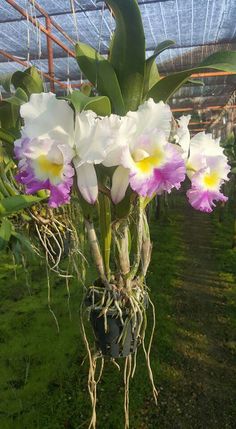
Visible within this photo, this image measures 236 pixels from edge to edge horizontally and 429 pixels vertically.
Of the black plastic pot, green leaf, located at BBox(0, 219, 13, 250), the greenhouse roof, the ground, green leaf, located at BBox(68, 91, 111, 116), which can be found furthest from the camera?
the greenhouse roof

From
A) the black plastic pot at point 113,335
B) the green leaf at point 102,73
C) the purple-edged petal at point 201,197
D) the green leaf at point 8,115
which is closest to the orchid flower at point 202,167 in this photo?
the purple-edged petal at point 201,197

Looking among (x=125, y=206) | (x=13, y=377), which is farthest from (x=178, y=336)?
(x=125, y=206)

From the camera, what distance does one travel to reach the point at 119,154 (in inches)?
18.8

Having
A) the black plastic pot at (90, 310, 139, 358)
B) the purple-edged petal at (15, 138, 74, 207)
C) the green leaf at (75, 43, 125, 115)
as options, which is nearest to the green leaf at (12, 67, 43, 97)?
the green leaf at (75, 43, 125, 115)

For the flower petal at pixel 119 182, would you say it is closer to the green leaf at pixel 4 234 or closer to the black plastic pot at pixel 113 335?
the black plastic pot at pixel 113 335

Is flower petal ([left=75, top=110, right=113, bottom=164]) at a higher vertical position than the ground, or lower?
higher

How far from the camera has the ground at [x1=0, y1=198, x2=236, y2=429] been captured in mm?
1409

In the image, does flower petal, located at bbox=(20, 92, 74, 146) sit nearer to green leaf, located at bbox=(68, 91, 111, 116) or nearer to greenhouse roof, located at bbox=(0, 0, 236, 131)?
green leaf, located at bbox=(68, 91, 111, 116)

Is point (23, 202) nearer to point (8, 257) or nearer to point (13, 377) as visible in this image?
point (13, 377)

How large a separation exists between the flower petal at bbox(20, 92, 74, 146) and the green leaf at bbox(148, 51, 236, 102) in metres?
0.16

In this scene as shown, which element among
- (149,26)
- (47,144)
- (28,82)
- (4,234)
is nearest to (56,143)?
(47,144)

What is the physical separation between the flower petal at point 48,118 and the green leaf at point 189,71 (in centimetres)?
16

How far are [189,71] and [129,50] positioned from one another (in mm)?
97

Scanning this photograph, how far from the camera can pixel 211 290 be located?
2439 mm
